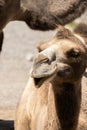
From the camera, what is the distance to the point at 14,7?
6566 millimetres

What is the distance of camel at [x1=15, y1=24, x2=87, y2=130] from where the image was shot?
172 inches

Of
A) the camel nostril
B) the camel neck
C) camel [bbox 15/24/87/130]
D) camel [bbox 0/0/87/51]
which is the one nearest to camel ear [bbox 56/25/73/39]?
camel [bbox 15/24/87/130]

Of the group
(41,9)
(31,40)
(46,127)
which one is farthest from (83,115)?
Result: (31,40)

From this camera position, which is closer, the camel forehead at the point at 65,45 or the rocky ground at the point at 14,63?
the camel forehead at the point at 65,45

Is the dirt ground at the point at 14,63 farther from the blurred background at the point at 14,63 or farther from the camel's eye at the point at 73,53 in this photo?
the camel's eye at the point at 73,53

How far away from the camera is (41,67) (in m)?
4.33

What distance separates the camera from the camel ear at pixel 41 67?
169 inches

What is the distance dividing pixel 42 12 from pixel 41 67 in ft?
8.66

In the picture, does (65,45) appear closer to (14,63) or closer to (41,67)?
(41,67)

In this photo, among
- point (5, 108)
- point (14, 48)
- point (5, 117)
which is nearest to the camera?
point (5, 117)

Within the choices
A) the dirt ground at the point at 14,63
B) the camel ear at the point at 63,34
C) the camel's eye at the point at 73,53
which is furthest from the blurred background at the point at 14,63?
the camel's eye at the point at 73,53

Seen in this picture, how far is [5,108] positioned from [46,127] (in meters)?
3.35

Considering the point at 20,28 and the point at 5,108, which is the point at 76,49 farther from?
the point at 20,28

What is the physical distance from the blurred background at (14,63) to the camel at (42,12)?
4.10 feet
